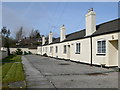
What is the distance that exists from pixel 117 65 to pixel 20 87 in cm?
957

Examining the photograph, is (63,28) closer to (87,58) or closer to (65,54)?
(65,54)

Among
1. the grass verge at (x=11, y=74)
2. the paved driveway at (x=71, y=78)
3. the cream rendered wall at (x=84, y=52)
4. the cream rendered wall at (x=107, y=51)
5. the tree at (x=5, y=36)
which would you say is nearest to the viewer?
the paved driveway at (x=71, y=78)

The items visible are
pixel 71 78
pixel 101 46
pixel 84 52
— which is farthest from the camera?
pixel 84 52

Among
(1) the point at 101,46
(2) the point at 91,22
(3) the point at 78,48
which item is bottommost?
(3) the point at 78,48

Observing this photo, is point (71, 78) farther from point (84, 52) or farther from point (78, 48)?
point (78, 48)

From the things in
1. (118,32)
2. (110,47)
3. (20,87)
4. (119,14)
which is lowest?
(20,87)

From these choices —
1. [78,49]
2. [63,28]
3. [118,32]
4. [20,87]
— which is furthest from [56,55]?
[20,87]

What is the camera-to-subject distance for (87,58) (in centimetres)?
1736

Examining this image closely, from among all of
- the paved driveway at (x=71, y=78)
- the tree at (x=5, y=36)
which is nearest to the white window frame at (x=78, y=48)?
the paved driveway at (x=71, y=78)

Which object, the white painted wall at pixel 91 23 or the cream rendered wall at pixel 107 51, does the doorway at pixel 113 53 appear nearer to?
the cream rendered wall at pixel 107 51

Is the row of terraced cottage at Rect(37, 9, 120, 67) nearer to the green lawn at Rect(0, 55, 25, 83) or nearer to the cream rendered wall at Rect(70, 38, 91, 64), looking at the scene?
the cream rendered wall at Rect(70, 38, 91, 64)

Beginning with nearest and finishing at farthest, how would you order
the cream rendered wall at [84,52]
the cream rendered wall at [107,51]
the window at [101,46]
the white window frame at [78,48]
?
1. the cream rendered wall at [107,51]
2. the window at [101,46]
3. the cream rendered wall at [84,52]
4. the white window frame at [78,48]

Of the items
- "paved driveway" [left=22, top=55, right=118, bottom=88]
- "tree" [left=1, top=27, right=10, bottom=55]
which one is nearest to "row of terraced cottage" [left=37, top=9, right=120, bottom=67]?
"paved driveway" [left=22, top=55, right=118, bottom=88]

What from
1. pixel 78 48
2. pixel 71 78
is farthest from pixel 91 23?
pixel 71 78
